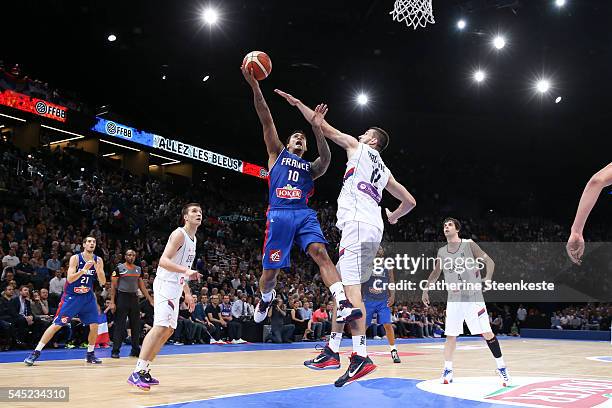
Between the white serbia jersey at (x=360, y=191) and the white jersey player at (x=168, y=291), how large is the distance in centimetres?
172

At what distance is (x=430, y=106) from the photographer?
27.0m

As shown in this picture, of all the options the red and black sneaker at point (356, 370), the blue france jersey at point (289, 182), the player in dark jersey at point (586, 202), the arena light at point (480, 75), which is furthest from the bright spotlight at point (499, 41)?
the player in dark jersey at point (586, 202)

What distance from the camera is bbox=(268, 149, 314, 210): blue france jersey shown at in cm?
561

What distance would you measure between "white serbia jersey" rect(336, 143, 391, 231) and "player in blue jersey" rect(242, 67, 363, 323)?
0.37m

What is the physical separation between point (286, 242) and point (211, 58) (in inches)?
722

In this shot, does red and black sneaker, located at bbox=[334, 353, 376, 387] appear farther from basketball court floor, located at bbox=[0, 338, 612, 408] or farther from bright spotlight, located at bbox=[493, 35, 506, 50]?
bright spotlight, located at bbox=[493, 35, 506, 50]

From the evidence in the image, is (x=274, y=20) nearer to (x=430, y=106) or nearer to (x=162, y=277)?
(x=430, y=106)

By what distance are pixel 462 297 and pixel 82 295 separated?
5599 millimetres

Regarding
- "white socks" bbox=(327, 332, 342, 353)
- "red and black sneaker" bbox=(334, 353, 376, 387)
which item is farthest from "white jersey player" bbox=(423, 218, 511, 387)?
"red and black sneaker" bbox=(334, 353, 376, 387)

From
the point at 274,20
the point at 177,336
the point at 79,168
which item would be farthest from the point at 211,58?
the point at 177,336

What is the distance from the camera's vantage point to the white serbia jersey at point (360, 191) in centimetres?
512

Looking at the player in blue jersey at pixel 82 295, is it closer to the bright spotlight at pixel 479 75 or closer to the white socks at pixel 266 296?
the white socks at pixel 266 296

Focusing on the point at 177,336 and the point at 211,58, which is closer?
the point at 177,336

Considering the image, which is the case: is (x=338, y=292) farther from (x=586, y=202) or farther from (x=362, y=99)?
(x=362, y=99)
